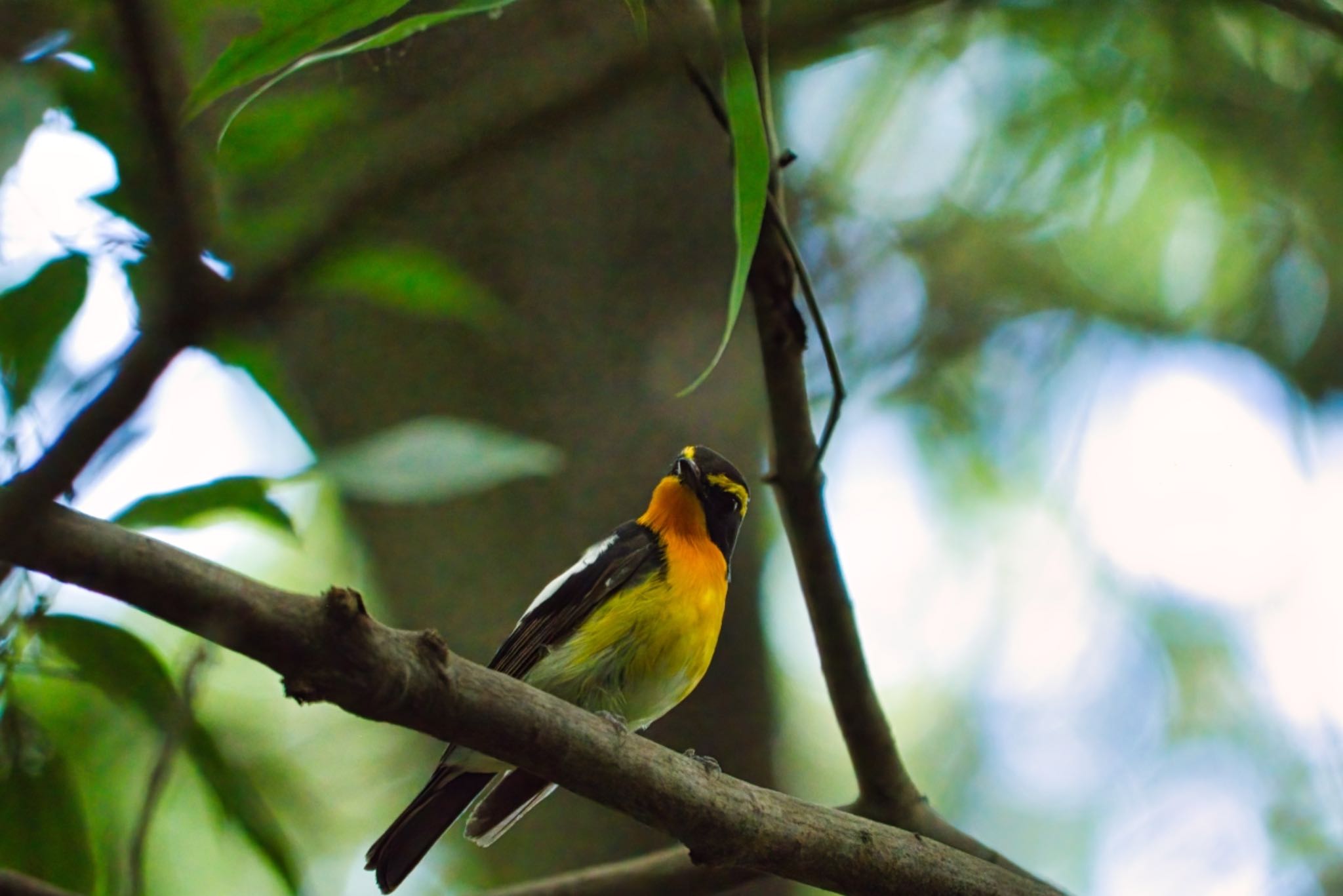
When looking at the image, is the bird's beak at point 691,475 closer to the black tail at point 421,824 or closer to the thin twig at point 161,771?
the black tail at point 421,824

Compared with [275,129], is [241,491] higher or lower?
lower

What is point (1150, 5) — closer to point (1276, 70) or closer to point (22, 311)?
point (1276, 70)

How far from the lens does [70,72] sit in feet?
6.73

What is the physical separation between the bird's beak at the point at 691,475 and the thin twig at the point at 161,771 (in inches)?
68.5

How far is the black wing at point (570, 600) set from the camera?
3168 mm

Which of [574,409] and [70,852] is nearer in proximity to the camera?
[70,852]

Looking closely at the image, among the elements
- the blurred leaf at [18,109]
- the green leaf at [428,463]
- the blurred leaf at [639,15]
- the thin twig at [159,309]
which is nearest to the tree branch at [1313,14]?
the blurred leaf at [639,15]

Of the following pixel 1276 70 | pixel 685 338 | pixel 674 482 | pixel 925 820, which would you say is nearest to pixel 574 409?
pixel 685 338

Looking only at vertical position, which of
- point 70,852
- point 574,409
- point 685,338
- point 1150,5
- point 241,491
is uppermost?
point 1150,5

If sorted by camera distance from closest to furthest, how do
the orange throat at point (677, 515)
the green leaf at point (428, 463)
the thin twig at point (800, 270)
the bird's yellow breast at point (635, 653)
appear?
the green leaf at point (428, 463), the thin twig at point (800, 270), the bird's yellow breast at point (635, 653), the orange throat at point (677, 515)

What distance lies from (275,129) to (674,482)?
185 cm

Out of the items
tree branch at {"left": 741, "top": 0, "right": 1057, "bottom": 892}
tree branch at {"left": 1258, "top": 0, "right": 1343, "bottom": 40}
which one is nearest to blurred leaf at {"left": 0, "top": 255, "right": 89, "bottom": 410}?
tree branch at {"left": 741, "top": 0, "right": 1057, "bottom": 892}

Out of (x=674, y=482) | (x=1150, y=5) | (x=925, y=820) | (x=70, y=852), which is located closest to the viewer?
(x=70, y=852)

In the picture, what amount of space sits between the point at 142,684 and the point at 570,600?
4.14 feet
